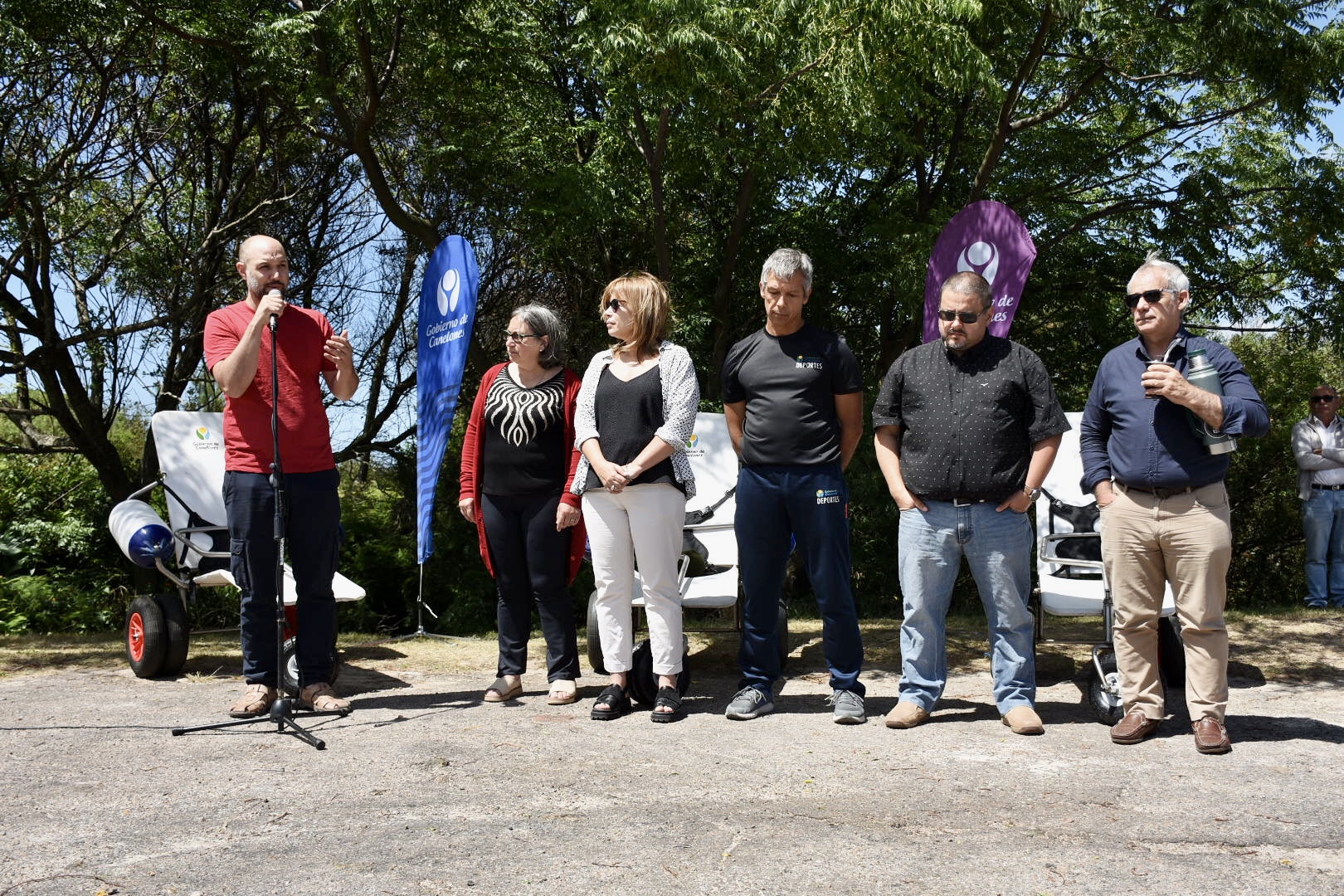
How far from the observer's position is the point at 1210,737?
4.26 m

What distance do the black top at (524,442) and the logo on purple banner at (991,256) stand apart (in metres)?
3.35

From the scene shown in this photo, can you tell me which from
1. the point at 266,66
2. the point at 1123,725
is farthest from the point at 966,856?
the point at 266,66

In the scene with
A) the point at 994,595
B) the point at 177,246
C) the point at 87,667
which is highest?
the point at 177,246

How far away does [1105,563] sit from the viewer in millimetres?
4668

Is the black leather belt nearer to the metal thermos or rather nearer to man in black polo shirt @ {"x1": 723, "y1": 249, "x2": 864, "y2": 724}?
the metal thermos

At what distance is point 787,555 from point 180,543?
3504mm

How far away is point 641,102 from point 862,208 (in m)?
3.62

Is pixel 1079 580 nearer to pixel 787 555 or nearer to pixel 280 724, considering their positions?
pixel 787 555

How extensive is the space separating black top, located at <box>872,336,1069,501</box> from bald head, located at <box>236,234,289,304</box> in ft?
8.17

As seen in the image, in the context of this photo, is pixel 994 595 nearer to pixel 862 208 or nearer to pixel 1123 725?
pixel 1123 725

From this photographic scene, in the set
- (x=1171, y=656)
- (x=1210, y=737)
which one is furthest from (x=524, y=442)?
(x=1171, y=656)

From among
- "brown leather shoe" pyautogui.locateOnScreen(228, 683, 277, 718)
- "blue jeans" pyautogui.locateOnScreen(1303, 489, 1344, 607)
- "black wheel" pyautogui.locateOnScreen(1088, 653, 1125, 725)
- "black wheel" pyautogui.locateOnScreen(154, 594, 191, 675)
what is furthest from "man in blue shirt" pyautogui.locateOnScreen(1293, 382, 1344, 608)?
"black wheel" pyautogui.locateOnScreen(154, 594, 191, 675)

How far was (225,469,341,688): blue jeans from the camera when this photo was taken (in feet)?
16.0

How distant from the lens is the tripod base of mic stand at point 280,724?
4414 mm
